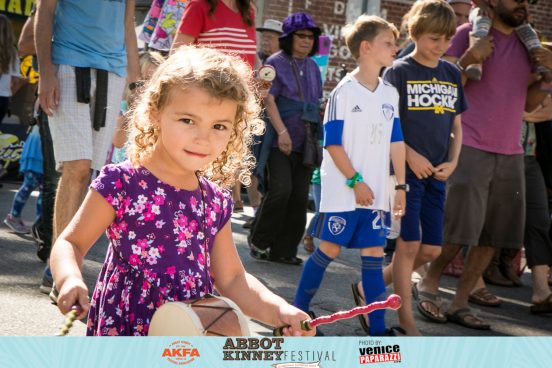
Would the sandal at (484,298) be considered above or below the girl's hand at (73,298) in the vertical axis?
below

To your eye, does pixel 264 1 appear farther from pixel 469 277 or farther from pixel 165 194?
pixel 165 194

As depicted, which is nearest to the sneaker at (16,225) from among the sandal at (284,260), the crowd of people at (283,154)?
the crowd of people at (283,154)

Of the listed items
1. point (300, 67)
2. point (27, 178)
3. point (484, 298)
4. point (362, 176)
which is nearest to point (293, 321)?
point (362, 176)

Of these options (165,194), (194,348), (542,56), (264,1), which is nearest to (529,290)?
(542,56)

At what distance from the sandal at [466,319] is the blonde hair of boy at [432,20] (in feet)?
5.66

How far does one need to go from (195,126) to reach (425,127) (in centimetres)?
307

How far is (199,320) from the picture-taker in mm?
2250

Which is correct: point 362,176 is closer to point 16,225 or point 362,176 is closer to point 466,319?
point 466,319

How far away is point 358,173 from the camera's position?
198 inches

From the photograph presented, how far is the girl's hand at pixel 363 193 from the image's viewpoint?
4.96 metres

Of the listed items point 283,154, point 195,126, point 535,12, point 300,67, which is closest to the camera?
point 195,126

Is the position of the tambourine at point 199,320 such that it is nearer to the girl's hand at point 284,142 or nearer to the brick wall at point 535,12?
the girl's hand at point 284,142

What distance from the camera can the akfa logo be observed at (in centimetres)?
167

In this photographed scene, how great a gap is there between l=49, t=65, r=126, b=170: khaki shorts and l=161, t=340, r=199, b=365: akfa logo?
3564 millimetres
